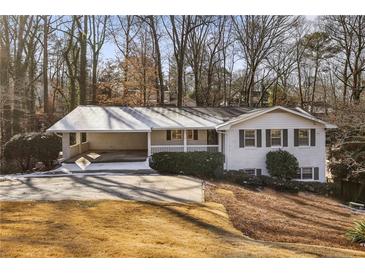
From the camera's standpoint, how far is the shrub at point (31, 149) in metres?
9.95

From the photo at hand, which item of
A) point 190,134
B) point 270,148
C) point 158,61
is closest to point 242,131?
point 270,148

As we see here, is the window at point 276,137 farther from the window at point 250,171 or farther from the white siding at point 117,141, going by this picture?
the white siding at point 117,141

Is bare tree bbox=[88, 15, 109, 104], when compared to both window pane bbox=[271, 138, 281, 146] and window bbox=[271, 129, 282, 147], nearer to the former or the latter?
window bbox=[271, 129, 282, 147]

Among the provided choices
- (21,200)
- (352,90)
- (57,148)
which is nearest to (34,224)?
(21,200)

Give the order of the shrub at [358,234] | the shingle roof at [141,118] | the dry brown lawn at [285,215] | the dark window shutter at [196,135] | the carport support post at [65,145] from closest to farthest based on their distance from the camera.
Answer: the dry brown lawn at [285,215] → the shrub at [358,234] → the shingle roof at [141,118] → the carport support post at [65,145] → the dark window shutter at [196,135]

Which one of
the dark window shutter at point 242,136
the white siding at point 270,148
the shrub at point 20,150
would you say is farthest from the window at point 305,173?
the shrub at point 20,150

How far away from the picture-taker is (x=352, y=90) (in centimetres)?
1011

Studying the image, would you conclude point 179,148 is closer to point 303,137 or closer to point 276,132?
point 276,132

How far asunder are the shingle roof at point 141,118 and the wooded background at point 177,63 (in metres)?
0.87

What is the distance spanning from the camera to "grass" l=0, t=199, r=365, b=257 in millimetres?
4969

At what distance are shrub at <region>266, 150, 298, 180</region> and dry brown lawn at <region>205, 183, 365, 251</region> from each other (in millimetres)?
1228

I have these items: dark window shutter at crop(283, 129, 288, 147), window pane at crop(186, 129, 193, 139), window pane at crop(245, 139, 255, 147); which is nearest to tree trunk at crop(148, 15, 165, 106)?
window pane at crop(186, 129, 193, 139)
